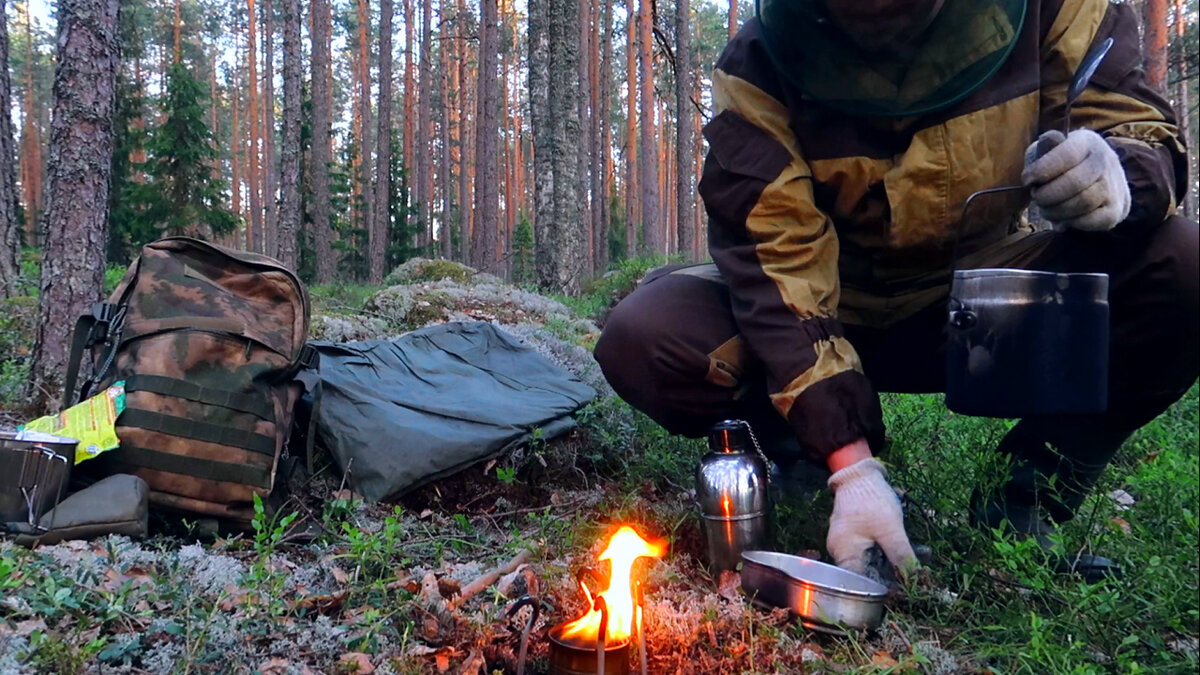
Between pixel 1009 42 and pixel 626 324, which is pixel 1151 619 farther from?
pixel 626 324

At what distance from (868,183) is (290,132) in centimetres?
1421

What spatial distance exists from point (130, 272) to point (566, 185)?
9.02 meters

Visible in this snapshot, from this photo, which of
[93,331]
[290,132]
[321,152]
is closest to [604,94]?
[321,152]

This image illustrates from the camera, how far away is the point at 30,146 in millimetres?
32531

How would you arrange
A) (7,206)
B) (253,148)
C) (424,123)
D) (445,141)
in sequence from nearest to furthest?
(7,206) < (424,123) < (445,141) < (253,148)

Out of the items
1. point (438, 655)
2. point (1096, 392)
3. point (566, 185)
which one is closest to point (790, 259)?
point (1096, 392)

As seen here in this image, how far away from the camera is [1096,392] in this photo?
63.2 inches

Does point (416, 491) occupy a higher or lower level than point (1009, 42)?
lower

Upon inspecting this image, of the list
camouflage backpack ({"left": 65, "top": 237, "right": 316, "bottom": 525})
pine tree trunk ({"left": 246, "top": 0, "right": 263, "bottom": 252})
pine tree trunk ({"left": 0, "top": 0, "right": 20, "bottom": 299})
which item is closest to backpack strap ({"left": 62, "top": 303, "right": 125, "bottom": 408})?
camouflage backpack ({"left": 65, "top": 237, "right": 316, "bottom": 525})

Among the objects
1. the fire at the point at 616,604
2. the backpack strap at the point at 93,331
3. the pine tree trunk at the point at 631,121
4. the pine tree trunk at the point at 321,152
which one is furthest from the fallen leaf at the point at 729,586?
the pine tree trunk at the point at 631,121

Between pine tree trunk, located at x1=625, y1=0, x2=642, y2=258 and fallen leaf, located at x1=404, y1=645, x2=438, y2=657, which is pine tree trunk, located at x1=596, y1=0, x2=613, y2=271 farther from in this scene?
fallen leaf, located at x1=404, y1=645, x2=438, y2=657

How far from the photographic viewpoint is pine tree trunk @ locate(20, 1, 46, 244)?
31781 mm

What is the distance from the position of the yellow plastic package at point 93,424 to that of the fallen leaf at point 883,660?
7.21ft

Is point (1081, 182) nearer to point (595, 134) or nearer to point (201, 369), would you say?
point (201, 369)
